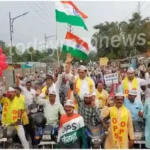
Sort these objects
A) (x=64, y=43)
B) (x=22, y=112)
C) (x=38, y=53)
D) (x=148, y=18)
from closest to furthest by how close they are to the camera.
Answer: (x=22, y=112) → (x=64, y=43) → (x=148, y=18) → (x=38, y=53)

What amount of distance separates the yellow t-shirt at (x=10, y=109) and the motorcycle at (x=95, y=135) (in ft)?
4.81

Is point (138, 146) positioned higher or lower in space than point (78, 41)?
lower

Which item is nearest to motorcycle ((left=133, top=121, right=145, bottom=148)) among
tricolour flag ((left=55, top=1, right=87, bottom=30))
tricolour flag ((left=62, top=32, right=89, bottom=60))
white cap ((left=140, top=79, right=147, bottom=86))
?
white cap ((left=140, top=79, right=147, bottom=86))

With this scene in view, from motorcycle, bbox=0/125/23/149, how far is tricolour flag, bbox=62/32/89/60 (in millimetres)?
2809

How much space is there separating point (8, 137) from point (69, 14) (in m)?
3.47

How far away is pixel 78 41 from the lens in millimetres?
8680

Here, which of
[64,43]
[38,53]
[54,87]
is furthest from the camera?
[38,53]

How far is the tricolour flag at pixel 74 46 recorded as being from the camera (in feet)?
27.9

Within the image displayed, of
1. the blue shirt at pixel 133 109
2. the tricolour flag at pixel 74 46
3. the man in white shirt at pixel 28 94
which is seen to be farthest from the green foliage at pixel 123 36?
the blue shirt at pixel 133 109

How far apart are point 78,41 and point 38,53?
6458cm

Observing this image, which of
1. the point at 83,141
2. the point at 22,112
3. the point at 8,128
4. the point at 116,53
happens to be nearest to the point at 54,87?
the point at 22,112

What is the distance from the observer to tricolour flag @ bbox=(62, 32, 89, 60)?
335 inches

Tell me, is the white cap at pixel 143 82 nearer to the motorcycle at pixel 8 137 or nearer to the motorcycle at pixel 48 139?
the motorcycle at pixel 48 139

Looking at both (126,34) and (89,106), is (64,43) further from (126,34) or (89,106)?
(126,34)
